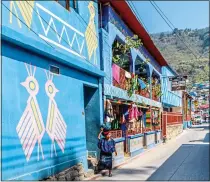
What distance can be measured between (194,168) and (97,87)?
15.4ft

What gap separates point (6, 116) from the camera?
604 cm

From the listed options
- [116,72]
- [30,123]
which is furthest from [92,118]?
[30,123]

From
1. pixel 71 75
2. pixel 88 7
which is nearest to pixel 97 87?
pixel 71 75

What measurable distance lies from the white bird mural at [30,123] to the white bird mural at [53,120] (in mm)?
420

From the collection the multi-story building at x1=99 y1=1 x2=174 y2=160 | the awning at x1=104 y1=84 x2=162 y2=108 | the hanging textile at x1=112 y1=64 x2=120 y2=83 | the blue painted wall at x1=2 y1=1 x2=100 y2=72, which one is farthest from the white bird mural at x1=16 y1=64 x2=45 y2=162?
the hanging textile at x1=112 y1=64 x2=120 y2=83

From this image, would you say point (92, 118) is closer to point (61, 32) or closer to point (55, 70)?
point (55, 70)

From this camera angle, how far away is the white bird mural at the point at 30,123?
21.5 ft

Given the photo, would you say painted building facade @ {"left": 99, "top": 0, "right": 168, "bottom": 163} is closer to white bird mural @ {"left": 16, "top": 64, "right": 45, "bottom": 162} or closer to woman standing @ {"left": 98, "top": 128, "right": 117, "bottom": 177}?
woman standing @ {"left": 98, "top": 128, "right": 117, "bottom": 177}

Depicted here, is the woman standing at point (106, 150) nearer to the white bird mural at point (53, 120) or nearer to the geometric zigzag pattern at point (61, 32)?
the white bird mural at point (53, 120)

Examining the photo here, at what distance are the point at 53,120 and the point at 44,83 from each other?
1005mm

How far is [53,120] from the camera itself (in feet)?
25.8

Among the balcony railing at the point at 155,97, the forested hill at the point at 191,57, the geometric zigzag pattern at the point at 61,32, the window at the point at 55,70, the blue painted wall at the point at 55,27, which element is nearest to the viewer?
the blue painted wall at the point at 55,27

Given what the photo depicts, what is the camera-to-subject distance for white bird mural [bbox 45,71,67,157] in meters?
7.70

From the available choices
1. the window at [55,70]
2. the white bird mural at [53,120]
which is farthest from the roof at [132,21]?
the white bird mural at [53,120]
